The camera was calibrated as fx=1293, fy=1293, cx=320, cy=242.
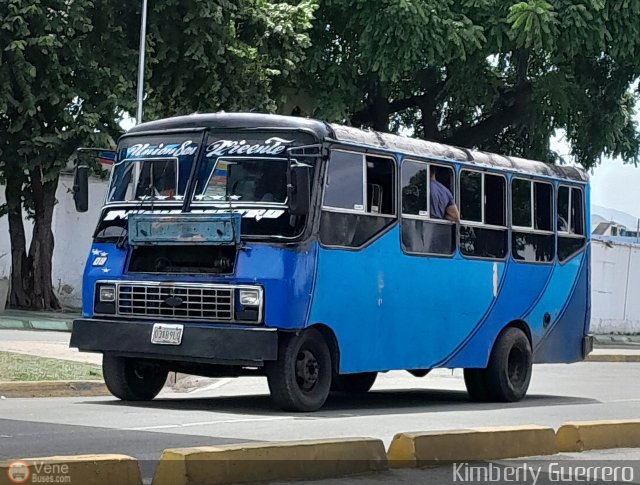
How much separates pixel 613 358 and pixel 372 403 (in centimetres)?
1247

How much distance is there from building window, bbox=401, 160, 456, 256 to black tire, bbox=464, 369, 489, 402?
72.5 inches

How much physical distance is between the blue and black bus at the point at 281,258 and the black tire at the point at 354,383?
179 centimetres

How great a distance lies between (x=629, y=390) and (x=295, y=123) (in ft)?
27.1

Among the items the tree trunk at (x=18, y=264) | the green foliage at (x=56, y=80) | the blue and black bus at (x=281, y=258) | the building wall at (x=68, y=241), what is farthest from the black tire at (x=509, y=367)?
the building wall at (x=68, y=241)

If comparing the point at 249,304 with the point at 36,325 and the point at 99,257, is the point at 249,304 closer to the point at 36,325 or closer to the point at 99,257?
the point at 99,257

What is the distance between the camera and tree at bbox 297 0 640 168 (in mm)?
31453

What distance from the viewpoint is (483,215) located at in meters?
15.3

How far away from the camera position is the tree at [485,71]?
103ft

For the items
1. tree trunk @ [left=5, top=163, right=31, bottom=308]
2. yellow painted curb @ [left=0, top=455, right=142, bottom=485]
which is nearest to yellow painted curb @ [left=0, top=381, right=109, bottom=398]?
yellow painted curb @ [left=0, top=455, right=142, bottom=485]

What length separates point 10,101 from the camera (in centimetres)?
2738

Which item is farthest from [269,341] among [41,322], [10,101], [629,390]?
[10,101]

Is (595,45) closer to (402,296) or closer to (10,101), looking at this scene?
(10,101)

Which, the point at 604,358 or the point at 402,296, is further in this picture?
the point at 604,358

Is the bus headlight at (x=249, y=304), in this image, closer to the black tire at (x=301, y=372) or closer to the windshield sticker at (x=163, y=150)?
the black tire at (x=301, y=372)
